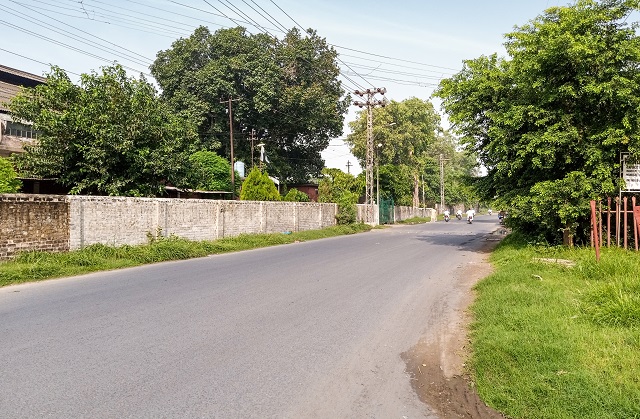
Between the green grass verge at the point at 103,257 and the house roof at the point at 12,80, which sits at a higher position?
the house roof at the point at 12,80

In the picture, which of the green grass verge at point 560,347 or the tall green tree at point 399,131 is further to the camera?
the tall green tree at point 399,131

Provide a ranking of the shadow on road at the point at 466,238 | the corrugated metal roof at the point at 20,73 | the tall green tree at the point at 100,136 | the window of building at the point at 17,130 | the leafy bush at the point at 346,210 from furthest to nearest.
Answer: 1. the leafy bush at the point at 346,210
2. the corrugated metal roof at the point at 20,73
3. the window of building at the point at 17,130
4. the shadow on road at the point at 466,238
5. the tall green tree at the point at 100,136

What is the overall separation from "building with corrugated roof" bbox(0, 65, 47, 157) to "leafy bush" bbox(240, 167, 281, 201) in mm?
10888

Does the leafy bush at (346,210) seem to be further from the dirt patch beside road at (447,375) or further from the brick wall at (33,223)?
the dirt patch beside road at (447,375)

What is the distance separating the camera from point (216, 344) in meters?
4.95

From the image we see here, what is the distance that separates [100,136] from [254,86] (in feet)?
86.2

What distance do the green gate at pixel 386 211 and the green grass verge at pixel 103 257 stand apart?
2277cm

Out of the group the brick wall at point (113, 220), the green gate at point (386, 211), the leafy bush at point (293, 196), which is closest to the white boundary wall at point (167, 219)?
the brick wall at point (113, 220)

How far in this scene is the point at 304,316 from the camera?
6.30 meters

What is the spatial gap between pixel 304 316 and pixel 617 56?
10.4 metres

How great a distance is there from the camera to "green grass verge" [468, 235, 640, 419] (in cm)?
340

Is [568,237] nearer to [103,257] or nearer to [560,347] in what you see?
[560,347]

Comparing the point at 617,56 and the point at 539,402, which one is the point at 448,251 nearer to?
the point at 617,56

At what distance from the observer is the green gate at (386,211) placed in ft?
130
